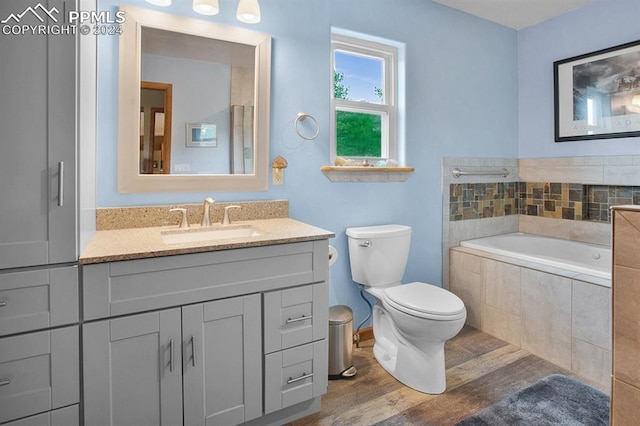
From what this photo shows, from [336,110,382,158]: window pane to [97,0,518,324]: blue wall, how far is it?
19 cm

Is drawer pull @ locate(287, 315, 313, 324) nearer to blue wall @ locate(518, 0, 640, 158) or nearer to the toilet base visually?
the toilet base

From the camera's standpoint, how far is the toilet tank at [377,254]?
2.33 meters

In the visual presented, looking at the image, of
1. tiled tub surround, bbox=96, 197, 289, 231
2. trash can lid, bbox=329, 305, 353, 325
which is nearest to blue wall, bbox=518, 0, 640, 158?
trash can lid, bbox=329, 305, 353, 325

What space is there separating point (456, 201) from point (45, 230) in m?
2.67

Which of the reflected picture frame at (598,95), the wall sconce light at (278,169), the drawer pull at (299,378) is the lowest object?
the drawer pull at (299,378)

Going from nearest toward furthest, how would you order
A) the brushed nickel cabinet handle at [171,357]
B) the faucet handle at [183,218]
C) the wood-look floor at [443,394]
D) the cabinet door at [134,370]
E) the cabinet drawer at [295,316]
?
the cabinet door at [134,370] < the brushed nickel cabinet handle at [171,357] < the cabinet drawer at [295,316] < the wood-look floor at [443,394] < the faucet handle at [183,218]

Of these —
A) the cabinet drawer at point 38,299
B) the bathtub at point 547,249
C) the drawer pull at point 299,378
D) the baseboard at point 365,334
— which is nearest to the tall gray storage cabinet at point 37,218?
the cabinet drawer at point 38,299

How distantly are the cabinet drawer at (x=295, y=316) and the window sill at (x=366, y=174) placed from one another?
0.87m

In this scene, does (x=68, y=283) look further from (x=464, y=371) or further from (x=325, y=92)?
(x=464, y=371)

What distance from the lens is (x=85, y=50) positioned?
4.60 ft

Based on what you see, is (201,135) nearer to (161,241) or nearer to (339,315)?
(161,241)

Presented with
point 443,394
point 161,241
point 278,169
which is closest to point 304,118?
point 278,169

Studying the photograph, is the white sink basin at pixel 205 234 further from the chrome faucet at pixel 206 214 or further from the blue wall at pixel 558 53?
the blue wall at pixel 558 53

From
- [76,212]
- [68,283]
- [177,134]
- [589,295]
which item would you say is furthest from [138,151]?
[589,295]
